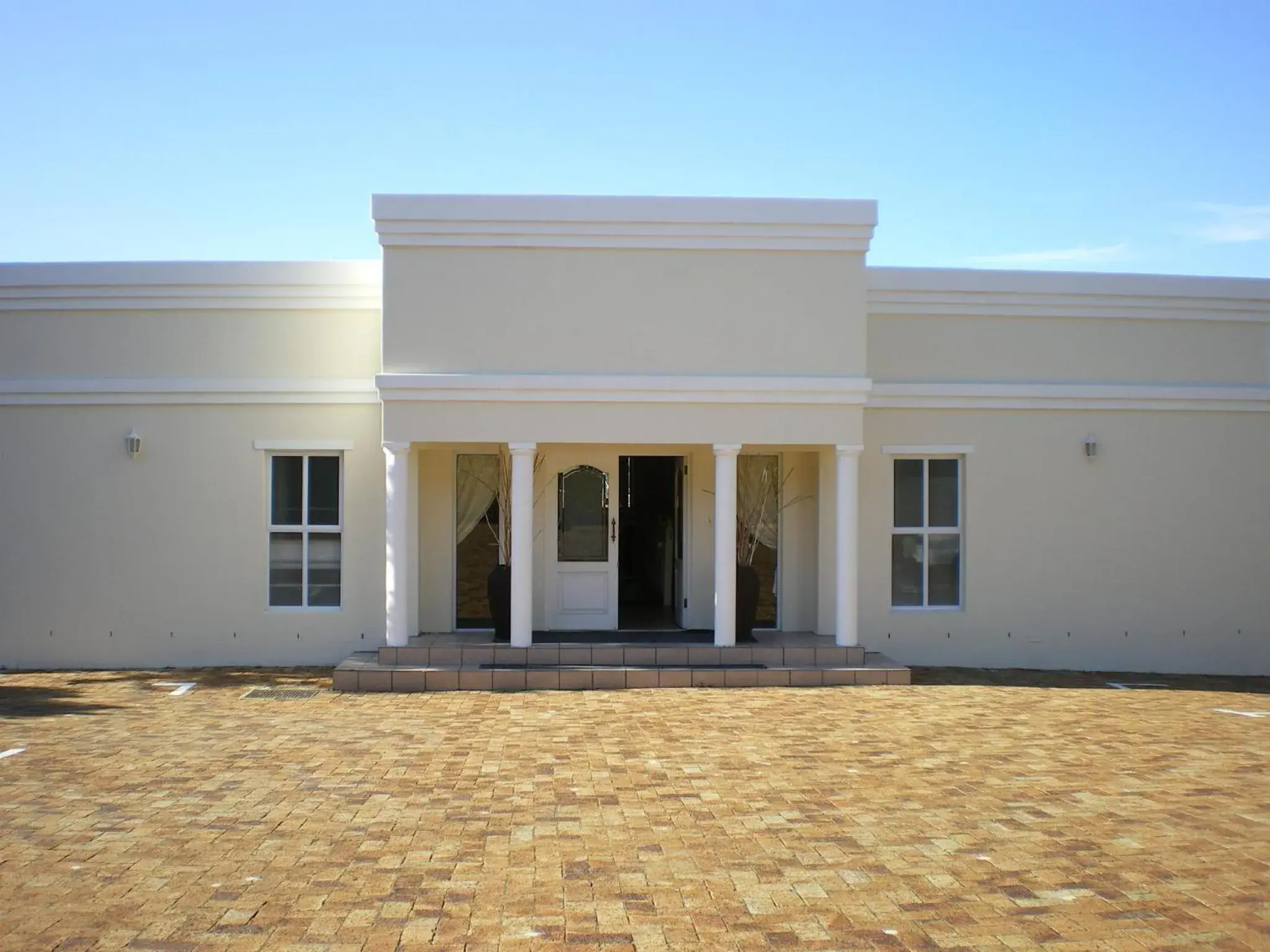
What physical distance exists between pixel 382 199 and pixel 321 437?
8.79 ft

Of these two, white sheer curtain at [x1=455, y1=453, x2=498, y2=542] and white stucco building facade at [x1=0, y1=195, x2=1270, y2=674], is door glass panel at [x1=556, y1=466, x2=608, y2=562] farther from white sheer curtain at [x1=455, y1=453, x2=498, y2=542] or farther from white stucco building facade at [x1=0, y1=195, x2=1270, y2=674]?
white sheer curtain at [x1=455, y1=453, x2=498, y2=542]

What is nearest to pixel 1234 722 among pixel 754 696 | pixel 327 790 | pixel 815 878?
pixel 754 696

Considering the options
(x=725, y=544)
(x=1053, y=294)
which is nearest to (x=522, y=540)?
(x=725, y=544)

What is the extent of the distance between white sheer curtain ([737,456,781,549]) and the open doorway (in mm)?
769

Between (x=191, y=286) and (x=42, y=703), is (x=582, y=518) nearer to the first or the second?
(x=191, y=286)

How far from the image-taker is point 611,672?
34.0ft

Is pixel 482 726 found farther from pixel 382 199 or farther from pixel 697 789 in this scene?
pixel 382 199

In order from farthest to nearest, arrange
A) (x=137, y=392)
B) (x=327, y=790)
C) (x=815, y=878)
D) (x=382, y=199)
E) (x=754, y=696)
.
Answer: (x=137, y=392) < (x=382, y=199) < (x=754, y=696) < (x=327, y=790) < (x=815, y=878)

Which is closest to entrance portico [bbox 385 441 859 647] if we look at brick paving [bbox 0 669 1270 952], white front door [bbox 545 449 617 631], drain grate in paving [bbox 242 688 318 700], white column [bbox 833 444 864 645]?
white front door [bbox 545 449 617 631]

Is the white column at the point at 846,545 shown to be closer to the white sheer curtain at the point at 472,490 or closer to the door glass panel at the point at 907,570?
the door glass panel at the point at 907,570

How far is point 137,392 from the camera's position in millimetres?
11664

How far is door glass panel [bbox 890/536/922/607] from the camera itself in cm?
1213

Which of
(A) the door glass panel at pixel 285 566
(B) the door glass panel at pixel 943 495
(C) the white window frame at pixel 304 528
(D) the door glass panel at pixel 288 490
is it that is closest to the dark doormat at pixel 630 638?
(C) the white window frame at pixel 304 528

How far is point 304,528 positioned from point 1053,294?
8509 mm
